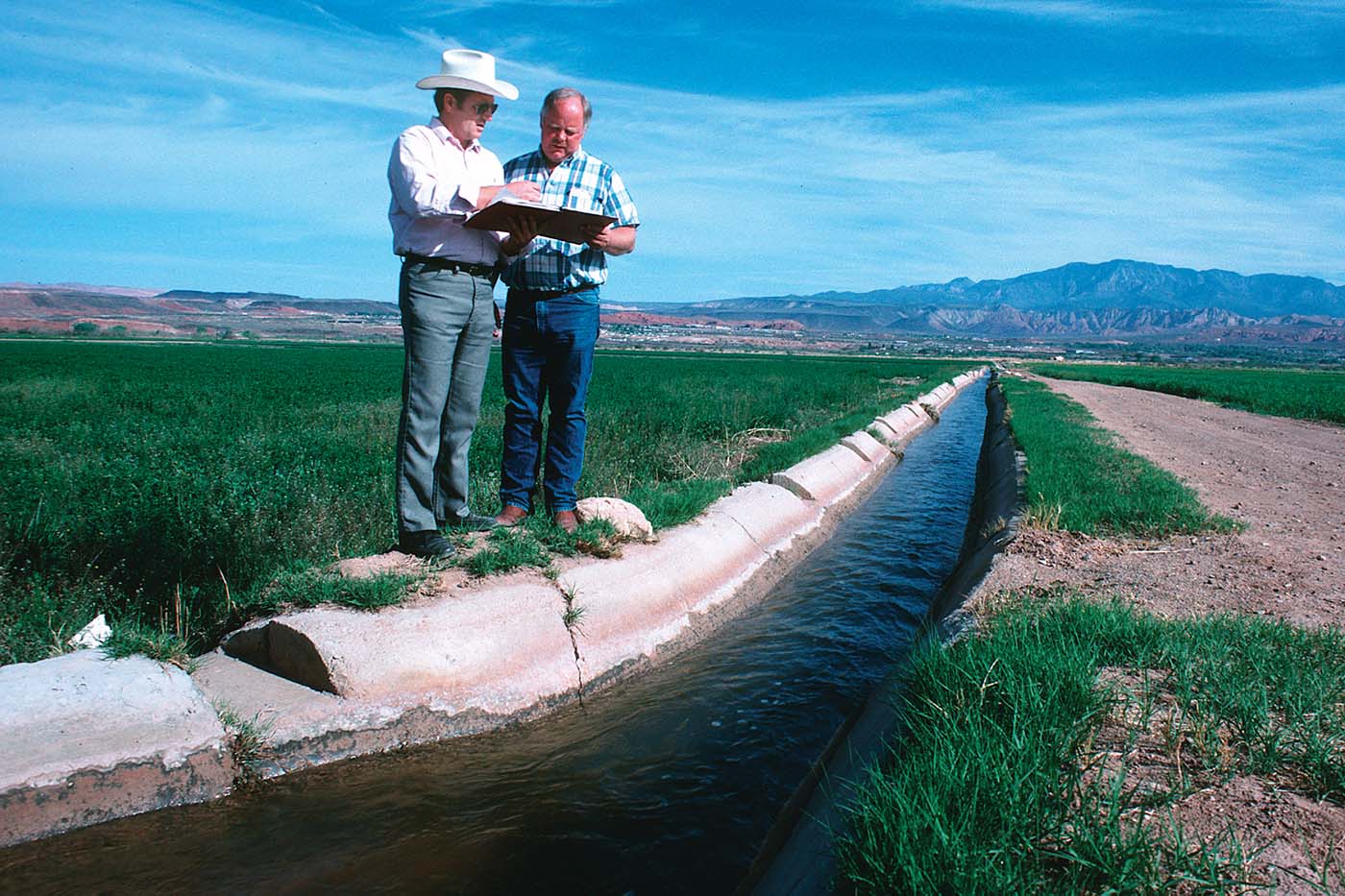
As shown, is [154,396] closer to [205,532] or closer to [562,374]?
[205,532]

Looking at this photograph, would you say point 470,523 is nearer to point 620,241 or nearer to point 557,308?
point 557,308

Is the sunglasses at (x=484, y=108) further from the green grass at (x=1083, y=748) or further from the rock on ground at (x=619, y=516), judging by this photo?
the green grass at (x=1083, y=748)

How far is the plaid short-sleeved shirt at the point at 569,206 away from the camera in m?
4.60

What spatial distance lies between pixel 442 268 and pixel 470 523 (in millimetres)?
1494

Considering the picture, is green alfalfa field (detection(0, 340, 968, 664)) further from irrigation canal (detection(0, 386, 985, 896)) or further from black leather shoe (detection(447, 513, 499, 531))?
irrigation canal (detection(0, 386, 985, 896))

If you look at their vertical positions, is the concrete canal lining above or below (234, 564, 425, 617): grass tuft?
below

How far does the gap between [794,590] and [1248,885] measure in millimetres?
4240

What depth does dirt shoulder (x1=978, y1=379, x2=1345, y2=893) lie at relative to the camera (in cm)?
201

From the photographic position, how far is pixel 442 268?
13.3 feet

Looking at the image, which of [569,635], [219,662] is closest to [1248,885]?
[569,635]

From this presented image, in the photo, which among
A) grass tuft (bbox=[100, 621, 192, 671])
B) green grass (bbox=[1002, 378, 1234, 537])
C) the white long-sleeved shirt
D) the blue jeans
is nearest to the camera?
grass tuft (bbox=[100, 621, 192, 671])

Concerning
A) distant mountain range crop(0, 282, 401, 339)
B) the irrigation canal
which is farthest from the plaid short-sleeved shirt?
distant mountain range crop(0, 282, 401, 339)

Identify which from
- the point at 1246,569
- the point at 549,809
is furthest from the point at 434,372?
the point at 1246,569

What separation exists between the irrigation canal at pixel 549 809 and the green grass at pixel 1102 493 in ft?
6.97
